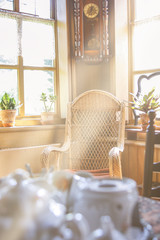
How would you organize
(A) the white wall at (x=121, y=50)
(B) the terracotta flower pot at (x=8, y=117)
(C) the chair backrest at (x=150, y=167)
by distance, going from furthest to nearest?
(A) the white wall at (x=121, y=50)
(B) the terracotta flower pot at (x=8, y=117)
(C) the chair backrest at (x=150, y=167)

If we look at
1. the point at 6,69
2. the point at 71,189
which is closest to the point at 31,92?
the point at 6,69

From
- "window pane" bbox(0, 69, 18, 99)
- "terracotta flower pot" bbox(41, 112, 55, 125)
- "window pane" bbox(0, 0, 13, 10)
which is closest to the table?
"terracotta flower pot" bbox(41, 112, 55, 125)

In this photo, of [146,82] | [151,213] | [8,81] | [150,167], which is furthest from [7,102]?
[151,213]

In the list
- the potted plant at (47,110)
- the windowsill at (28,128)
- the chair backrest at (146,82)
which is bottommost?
the windowsill at (28,128)

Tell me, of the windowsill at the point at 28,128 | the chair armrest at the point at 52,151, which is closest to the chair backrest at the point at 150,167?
the chair armrest at the point at 52,151

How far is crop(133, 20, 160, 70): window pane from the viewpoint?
2.86 meters

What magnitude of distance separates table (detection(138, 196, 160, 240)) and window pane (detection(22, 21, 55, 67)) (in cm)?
245

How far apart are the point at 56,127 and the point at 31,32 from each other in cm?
106

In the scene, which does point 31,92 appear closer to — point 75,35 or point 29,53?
point 29,53

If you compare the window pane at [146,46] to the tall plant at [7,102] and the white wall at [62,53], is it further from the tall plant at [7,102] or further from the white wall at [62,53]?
the tall plant at [7,102]

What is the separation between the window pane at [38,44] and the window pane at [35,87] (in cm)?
11

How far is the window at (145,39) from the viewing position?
2.84 meters

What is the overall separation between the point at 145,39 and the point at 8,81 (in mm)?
1502

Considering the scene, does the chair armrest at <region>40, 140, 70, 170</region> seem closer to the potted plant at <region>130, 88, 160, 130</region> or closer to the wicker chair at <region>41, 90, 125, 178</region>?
the wicker chair at <region>41, 90, 125, 178</region>
